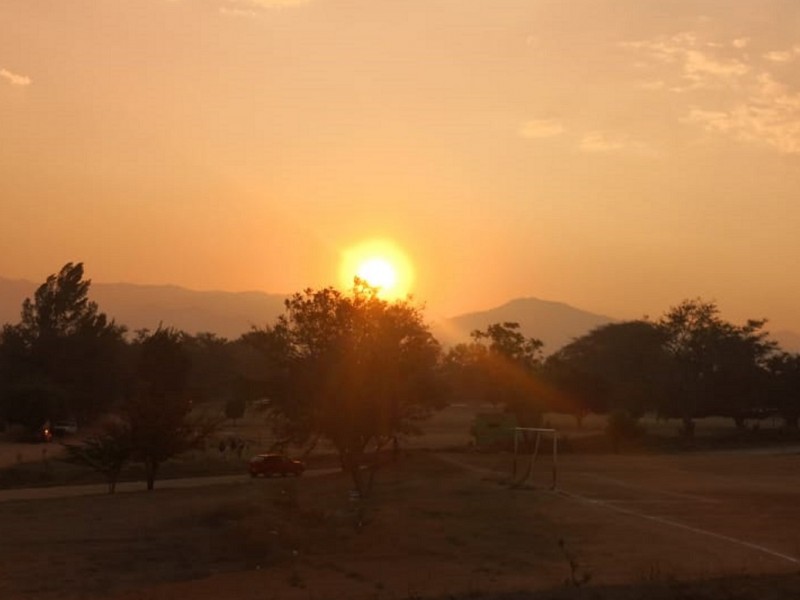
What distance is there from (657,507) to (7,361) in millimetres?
95644

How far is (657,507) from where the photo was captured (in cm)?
4028

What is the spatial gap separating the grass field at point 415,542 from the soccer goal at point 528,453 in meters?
0.99

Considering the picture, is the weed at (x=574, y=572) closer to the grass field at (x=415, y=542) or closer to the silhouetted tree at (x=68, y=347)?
the grass field at (x=415, y=542)

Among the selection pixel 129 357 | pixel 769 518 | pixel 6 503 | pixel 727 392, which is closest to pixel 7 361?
pixel 129 357

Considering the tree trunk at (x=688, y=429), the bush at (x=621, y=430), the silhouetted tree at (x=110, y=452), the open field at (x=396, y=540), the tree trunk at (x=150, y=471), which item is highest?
the tree trunk at (x=688, y=429)

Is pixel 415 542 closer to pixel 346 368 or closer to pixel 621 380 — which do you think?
pixel 346 368

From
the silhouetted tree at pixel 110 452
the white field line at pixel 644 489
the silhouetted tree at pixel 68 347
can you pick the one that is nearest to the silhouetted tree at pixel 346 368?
the white field line at pixel 644 489

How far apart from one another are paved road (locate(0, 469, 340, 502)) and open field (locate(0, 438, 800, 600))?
3256 millimetres

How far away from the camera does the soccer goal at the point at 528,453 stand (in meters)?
50.0

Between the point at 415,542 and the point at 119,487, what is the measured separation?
98.1ft

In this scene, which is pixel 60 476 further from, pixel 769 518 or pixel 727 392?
pixel 727 392

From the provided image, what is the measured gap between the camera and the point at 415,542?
1177 inches

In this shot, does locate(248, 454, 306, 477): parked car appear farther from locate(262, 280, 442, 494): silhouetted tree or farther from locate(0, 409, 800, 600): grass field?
locate(262, 280, 442, 494): silhouetted tree

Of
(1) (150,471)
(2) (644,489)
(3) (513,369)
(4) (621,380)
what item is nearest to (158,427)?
(1) (150,471)
